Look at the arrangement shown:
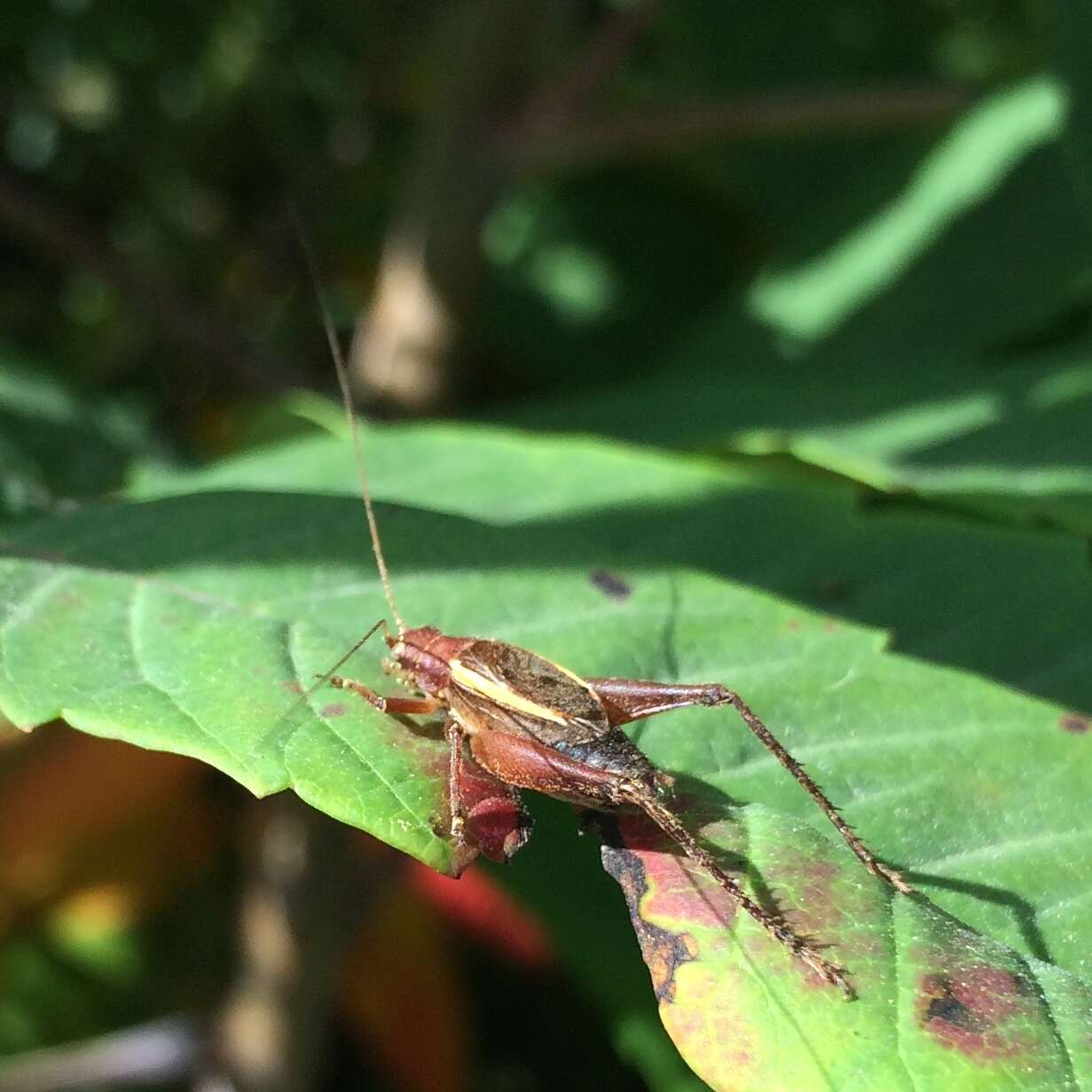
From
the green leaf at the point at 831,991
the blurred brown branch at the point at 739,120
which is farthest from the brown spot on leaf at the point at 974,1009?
the blurred brown branch at the point at 739,120

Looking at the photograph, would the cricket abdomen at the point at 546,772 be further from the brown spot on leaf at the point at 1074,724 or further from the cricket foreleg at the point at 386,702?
A: the brown spot on leaf at the point at 1074,724

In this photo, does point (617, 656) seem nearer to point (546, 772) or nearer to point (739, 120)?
point (546, 772)

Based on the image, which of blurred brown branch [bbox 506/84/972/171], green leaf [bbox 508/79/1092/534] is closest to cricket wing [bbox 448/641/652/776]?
green leaf [bbox 508/79/1092/534]

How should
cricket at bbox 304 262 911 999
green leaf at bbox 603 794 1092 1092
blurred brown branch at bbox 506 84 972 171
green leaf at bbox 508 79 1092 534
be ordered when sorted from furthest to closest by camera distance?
blurred brown branch at bbox 506 84 972 171 < green leaf at bbox 508 79 1092 534 < cricket at bbox 304 262 911 999 < green leaf at bbox 603 794 1092 1092

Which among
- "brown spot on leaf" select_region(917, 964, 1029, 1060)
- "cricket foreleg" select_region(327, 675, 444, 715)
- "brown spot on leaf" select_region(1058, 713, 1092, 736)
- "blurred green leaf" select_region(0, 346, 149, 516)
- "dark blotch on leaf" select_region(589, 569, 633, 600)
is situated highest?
"blurred green leaf" select_region(0, 346, 149, 516)

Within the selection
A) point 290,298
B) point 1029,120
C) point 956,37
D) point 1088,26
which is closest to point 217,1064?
point 290,298

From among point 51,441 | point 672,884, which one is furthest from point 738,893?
point 51,441

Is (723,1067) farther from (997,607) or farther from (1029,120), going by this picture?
(1029,120)

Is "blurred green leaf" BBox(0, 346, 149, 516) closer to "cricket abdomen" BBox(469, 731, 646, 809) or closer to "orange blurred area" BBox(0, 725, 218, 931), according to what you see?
"orange blurred area" BBox(0, 725, 218, 931)
